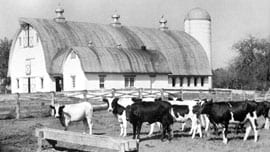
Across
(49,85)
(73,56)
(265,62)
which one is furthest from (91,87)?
(265,62)

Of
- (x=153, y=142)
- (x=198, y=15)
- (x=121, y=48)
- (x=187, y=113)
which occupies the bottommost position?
(x=153, y=142)

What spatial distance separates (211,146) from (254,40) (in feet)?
153

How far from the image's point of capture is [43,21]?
157 feet

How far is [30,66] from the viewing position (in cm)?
4669

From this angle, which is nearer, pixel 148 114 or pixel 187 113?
pixel 148 114

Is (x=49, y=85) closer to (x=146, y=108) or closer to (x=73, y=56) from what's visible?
(x=73, y=56)

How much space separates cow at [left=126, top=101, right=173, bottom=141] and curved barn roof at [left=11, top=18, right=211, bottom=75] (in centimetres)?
2372

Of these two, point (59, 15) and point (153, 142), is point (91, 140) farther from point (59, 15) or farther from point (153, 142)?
point (59, 15)

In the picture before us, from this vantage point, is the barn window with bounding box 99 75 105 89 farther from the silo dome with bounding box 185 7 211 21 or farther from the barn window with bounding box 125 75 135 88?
the silo dome with bounding box 185 7 211 21

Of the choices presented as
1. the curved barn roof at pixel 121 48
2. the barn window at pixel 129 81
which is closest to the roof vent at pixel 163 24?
the curved barn roof at pixel 121 48

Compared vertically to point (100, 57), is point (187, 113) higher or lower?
lower

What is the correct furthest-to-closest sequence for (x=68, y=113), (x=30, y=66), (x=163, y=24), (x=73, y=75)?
(x=163, y=24), (x=30, y=66), (x=73, y=75), (x=68, y=113)

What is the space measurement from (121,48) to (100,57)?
4664mm

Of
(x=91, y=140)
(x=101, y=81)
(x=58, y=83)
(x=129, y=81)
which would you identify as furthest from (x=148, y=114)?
(x=58, y=83)
